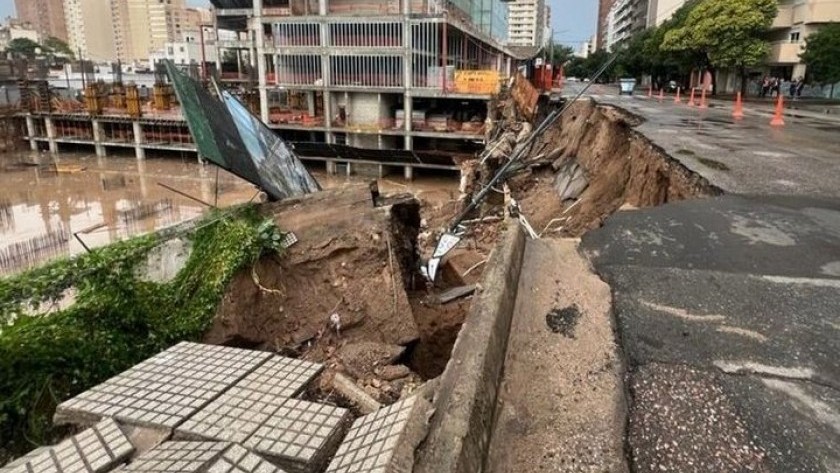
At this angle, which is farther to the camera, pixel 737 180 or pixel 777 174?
pixel 777 174

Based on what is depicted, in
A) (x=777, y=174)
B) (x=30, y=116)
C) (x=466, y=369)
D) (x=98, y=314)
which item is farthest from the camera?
(x=30, y=116)

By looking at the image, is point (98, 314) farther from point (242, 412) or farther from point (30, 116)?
point (30, 116)

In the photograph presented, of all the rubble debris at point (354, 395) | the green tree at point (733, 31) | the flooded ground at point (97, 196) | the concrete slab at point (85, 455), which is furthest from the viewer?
the green tree at point (733, 31)

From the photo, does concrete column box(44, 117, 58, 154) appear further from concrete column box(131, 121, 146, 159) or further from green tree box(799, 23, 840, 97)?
green tree box(799, 23, 840, 97)

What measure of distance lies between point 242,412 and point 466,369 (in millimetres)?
1575

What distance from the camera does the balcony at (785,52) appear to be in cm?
3322

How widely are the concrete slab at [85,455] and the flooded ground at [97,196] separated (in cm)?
1578

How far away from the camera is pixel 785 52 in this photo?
33969 mm

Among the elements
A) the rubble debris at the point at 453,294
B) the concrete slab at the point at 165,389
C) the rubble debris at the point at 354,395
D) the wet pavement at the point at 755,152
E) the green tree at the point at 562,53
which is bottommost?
the rubble debris at the point at 453,294

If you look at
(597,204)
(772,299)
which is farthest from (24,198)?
(772,299)

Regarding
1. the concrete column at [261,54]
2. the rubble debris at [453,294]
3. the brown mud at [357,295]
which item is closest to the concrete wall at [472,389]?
the brown mud at [357,295]

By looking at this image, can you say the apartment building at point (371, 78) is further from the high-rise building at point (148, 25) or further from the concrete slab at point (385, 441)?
the high-rise building at point (148, 25)

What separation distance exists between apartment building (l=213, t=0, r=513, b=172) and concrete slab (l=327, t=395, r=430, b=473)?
26.5m

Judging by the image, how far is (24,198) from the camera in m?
26.5
